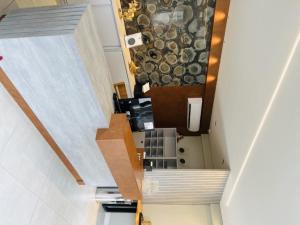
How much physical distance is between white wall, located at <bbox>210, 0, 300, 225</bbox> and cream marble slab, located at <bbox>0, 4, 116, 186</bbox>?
1093 millimetres

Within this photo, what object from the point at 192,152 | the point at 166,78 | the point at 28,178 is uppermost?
the point at 166,78

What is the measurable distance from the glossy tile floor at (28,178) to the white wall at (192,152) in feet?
6.16

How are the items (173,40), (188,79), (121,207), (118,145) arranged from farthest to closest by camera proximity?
(188,79), (121,207), (173,40), (118,145)

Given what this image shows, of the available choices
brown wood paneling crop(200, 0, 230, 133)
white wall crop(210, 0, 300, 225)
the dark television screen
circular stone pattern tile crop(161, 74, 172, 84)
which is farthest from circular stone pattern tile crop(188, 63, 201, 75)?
the dark television screen

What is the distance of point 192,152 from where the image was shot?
13.0 feet

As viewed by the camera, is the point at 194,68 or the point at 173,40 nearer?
the point at 173,40

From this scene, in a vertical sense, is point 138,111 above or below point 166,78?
below

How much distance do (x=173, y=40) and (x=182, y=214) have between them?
7.61 ft

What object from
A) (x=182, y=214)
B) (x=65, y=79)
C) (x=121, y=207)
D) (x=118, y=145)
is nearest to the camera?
(x=65, y=79)

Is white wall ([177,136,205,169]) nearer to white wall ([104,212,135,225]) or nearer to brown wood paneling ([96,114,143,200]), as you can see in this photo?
white wall ([104,212,135,225])

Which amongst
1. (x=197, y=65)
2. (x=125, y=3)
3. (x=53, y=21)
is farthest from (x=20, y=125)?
(x=197, y=65)

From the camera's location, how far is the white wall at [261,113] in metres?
1.40

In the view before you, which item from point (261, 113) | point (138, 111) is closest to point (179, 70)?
point (138, 111)

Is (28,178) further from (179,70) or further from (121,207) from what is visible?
(179,70)
